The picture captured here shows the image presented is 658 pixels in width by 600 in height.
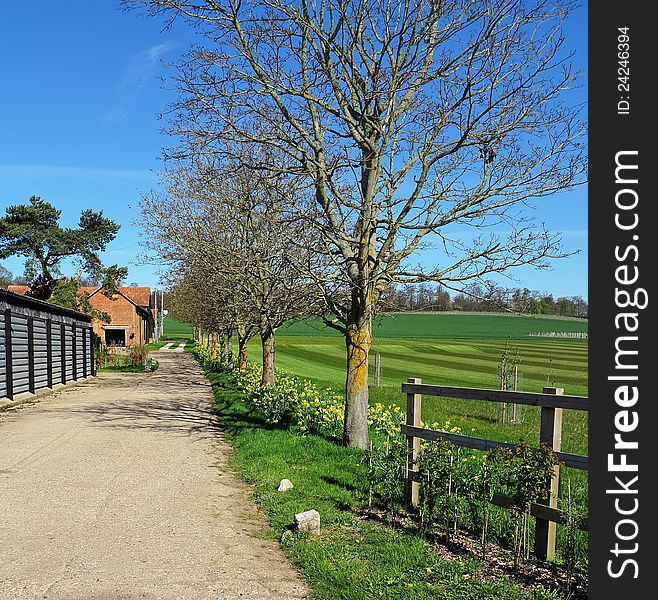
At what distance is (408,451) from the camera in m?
6.69

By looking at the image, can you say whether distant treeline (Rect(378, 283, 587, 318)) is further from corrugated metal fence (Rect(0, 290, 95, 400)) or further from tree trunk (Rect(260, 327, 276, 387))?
corrugated metal fence (Rect(0, 290, 95, 400))

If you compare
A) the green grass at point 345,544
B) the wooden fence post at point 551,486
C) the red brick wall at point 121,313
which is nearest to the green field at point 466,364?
the green grass at point 345,544

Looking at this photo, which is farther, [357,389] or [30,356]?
[30,356]

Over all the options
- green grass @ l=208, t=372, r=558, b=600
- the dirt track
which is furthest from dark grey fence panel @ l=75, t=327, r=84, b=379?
green grass @ l=208, t=372, r=558, b=600

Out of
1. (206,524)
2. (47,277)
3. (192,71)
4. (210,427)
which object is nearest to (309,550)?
(206,524)

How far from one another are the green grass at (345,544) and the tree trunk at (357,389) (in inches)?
12.0

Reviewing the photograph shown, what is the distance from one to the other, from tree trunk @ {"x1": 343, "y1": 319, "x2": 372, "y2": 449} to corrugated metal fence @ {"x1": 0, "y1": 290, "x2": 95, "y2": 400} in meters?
11.5

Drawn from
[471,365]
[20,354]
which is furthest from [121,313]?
[20,354]

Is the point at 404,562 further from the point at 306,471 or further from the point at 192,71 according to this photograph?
the point at 192,71

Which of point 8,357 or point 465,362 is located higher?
point 8,357

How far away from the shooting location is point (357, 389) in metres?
9.98

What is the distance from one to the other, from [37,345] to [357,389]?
15.8 metres

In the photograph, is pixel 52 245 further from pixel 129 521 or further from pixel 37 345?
pixel 129 521

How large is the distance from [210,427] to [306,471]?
569 cm
